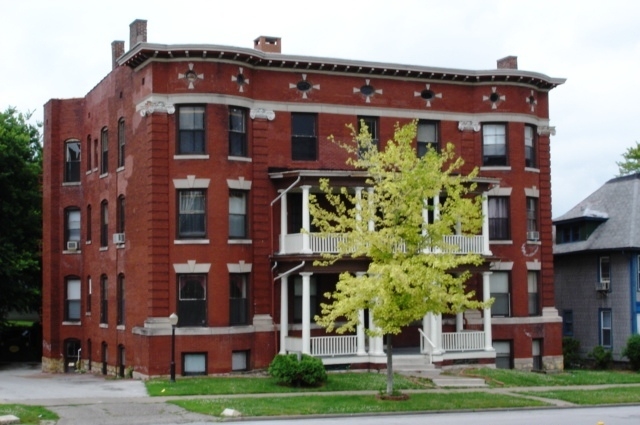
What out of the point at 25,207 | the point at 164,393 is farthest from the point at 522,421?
the point at 25,207

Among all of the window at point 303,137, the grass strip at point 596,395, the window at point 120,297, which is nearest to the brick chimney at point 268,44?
the window at point 303,137

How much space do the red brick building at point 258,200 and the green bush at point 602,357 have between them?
5.58m

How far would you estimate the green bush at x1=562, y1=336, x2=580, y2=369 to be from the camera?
50375mm

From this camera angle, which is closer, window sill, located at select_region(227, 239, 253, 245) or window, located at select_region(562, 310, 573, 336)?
window sill, located at select_region(227, 239, 253, 245)

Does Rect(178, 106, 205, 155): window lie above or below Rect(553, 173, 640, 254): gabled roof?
above

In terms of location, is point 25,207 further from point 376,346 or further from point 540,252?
point 540,252

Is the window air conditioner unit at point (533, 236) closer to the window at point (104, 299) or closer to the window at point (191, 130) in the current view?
the window at point (191, 130)

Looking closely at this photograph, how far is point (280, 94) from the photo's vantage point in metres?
39.3

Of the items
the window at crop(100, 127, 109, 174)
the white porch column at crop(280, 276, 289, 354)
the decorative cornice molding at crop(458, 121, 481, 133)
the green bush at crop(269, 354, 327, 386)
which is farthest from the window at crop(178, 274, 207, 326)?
the decorative cornice molding at crop(458, 121, 481, 133)

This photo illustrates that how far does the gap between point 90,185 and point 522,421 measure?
25.6 m

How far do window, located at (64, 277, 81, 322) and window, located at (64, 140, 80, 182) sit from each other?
4.83 metres

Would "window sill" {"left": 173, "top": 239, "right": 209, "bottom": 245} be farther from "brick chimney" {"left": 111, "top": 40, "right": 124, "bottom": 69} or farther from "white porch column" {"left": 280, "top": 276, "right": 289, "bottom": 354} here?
"brick chimney" {"left": 111, "top": 40, "right": 124, "bottom": 69}

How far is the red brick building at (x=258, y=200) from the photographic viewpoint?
37156 mm

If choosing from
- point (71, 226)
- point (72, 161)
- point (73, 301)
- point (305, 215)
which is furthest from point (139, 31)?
point (73, 301)
